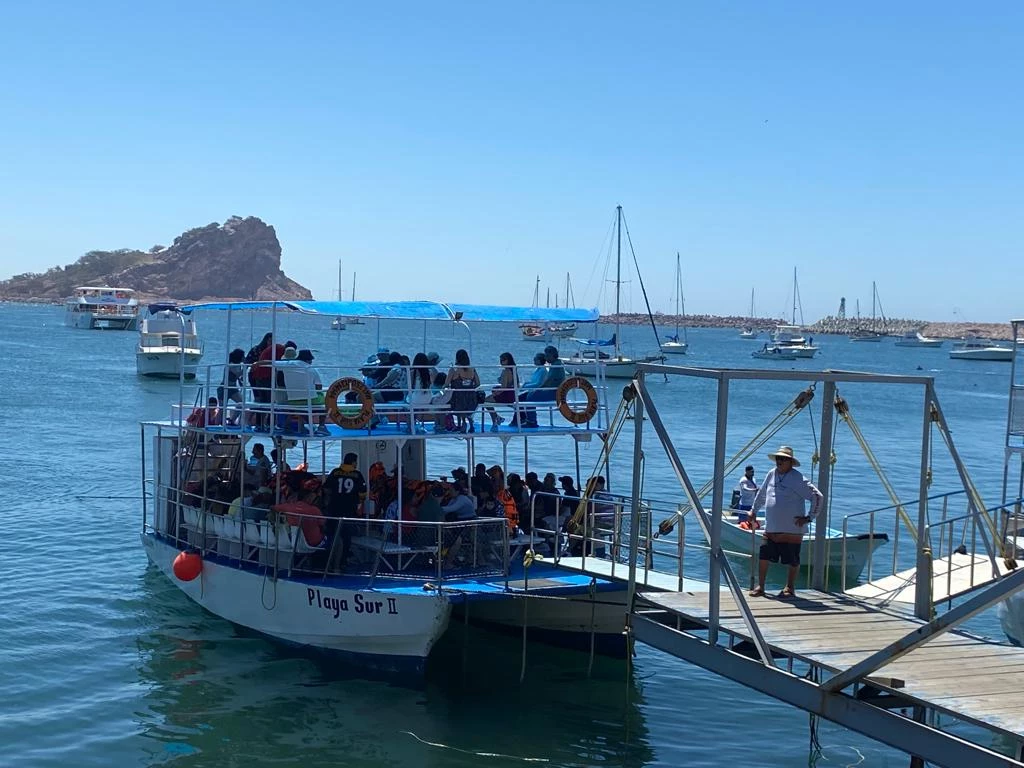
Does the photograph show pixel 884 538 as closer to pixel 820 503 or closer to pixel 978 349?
pixel 820 503

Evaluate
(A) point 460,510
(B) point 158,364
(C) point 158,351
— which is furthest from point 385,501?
(C) point 158,351

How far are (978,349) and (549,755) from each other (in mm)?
151818

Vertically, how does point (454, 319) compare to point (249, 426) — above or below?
above

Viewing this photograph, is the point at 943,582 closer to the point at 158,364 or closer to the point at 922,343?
the point at 158,364

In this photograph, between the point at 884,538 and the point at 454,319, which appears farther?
the point at 884,538

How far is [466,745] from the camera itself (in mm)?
14672

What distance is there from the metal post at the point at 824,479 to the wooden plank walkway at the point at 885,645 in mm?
230

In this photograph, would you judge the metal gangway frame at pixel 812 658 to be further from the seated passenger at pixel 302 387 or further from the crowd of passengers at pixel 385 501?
the seated passenger at pixel 302 387

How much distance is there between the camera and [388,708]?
15.6m

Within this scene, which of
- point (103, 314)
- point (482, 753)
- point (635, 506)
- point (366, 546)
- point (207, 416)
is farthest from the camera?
point (103, 314)

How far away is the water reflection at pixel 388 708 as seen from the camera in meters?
14.6

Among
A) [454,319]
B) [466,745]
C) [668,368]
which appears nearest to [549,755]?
[466,745]

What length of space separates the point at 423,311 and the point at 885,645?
878cm

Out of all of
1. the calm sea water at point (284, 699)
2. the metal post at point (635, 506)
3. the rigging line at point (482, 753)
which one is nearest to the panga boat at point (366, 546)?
the calm sea water at point (284, 699)
